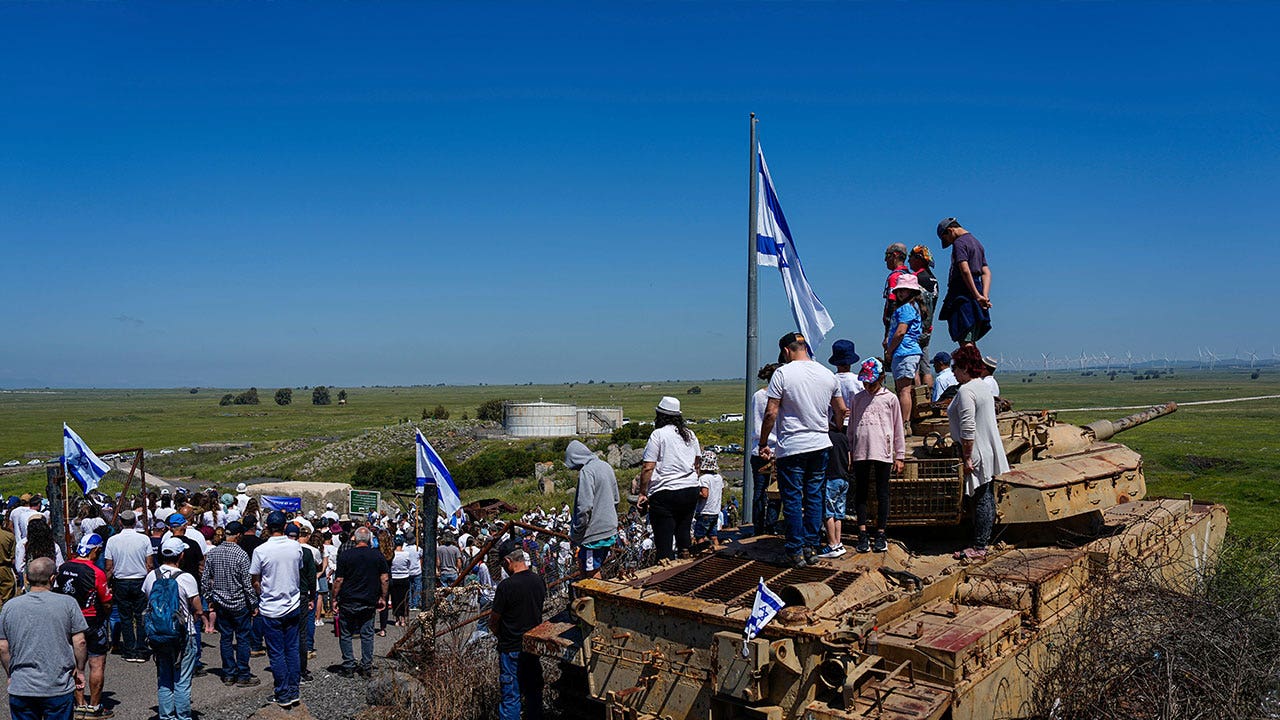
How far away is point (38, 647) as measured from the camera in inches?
279

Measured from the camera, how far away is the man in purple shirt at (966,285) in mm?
11031

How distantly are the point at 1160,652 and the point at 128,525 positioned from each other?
36.7 ft

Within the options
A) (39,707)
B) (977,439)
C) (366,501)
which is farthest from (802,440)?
(366,501)

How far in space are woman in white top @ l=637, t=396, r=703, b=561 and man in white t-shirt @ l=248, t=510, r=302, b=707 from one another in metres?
3.98

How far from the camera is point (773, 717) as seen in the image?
6.49 meters

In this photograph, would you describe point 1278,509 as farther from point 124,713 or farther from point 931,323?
point 124,713

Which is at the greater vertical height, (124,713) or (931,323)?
(931,323)

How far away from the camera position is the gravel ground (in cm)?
980

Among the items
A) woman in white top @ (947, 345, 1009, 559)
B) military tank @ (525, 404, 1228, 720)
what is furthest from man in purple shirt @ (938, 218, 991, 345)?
woman in white top @ (947, 345, 1009, 559)

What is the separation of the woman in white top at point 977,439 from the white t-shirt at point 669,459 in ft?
8.64

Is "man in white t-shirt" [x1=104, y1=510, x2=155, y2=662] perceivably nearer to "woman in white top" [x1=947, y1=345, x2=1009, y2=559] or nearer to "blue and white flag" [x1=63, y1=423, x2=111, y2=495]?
"blue and white flag" [x1=63, y1=423, x2=111, y2=495]

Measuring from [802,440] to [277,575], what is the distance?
5.97 m

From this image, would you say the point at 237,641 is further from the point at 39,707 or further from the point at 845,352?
the point at 845,352

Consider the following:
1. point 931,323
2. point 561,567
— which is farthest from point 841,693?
point 561,567
